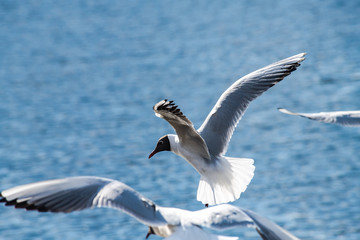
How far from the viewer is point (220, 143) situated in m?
6.18

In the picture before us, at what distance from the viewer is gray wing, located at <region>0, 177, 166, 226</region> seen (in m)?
4.12

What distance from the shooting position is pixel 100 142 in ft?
45.6

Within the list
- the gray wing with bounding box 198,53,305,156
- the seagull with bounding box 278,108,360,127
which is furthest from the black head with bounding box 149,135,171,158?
the seagull with bounding box 278,108,360,127

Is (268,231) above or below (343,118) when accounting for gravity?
below

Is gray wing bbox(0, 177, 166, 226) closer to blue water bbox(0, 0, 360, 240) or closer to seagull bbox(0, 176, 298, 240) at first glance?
seagull bbox(0, 176, 298, 240)

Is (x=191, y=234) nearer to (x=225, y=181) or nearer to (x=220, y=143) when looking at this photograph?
(x=225, y=181)

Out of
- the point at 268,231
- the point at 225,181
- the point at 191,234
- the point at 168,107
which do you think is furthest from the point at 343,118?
the point at 191,234

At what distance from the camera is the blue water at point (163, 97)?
35.4 feet

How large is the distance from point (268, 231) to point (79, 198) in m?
1.09

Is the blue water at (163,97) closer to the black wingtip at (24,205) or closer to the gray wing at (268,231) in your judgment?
the gray wing at (268,231)

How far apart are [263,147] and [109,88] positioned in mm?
5279

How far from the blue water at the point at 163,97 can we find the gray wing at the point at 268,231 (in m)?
5.23

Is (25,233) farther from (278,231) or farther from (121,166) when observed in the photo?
(278,231)

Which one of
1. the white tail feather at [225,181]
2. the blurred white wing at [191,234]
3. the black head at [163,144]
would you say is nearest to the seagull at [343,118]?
the white tail feather at [225,181]
